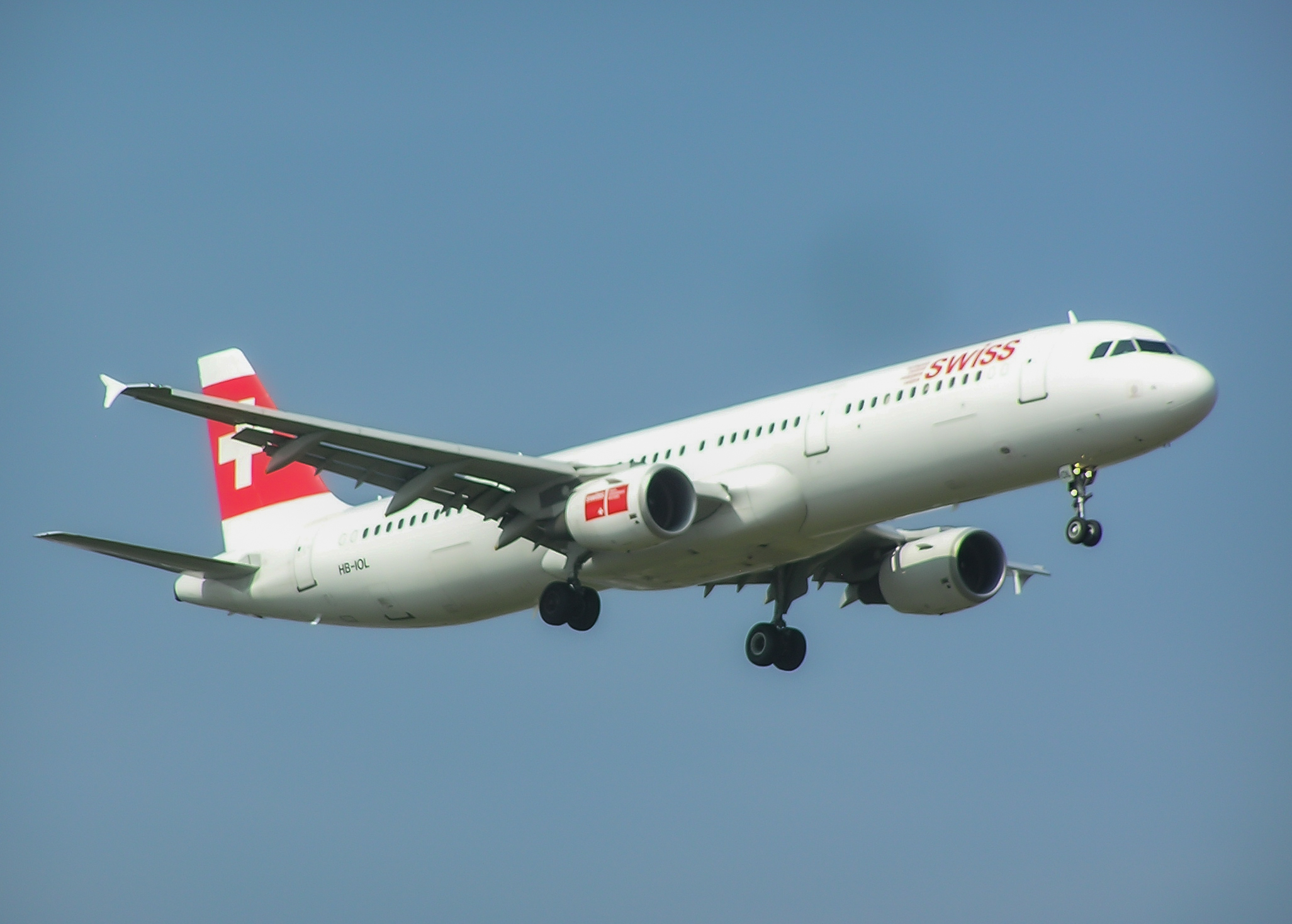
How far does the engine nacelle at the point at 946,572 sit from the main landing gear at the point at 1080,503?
693 cm

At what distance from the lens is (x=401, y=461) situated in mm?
33656

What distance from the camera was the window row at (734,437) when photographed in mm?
32156

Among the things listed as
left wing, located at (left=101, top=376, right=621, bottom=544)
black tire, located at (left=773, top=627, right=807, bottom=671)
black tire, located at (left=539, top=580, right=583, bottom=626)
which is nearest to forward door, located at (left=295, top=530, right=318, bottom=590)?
left wing, located at (left=101, top=376, right=621, bottom=544)

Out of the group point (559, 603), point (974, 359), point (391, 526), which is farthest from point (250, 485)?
point (974, 359)

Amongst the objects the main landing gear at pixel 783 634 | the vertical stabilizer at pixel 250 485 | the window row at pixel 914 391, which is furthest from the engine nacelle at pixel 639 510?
the vertical stabilizer at pixel 250 485

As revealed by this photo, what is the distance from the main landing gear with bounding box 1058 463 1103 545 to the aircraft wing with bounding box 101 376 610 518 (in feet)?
29.2

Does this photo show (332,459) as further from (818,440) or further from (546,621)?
(818,440)

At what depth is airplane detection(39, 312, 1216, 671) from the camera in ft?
97.8

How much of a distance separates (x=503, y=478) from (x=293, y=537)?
8068mm

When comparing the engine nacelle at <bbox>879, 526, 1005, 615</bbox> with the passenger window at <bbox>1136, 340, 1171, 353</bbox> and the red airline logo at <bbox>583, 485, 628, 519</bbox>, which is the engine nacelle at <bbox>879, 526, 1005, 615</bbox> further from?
the red airline logo at <bbox>583, 485, 628, 519</bbox>

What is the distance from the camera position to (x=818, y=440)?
103 ft

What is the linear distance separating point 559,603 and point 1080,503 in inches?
406

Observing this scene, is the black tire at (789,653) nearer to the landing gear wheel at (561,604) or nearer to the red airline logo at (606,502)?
the landing gear wheel at (561,604)

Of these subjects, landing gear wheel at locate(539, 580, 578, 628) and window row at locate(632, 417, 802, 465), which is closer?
window row at locate(632, 417, 802, 465)
